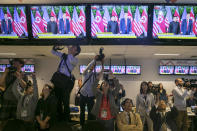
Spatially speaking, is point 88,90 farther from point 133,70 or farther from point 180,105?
point 133,70

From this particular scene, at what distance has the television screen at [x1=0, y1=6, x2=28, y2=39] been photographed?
162 cm

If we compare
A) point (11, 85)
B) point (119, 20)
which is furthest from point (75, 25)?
point (11, 85)

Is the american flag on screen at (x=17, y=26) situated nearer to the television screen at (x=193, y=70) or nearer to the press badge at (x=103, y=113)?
the press badge at (x=103, y=113)

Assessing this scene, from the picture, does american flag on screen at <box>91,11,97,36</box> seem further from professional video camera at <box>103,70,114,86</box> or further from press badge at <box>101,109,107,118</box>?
press badge at <box>101,109,107,118</box>

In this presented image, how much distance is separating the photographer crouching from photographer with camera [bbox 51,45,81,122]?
1.23 ft

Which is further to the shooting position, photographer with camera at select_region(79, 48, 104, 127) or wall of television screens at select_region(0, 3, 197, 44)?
wall of television screens at select_region(0, 3, 197, 44)

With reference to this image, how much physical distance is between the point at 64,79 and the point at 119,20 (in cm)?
94

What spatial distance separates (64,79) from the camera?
1289 millimetres

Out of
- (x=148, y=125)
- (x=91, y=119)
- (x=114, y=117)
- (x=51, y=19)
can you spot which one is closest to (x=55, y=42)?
(x=51, y=19)

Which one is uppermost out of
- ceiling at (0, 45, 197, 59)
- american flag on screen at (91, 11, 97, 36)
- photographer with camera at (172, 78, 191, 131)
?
american flag on screen at (91, 11, 97, 36)

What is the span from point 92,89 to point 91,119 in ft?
1.26

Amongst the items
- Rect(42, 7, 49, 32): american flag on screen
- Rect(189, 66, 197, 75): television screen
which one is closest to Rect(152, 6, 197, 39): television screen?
Rect(42, 7, 49, 32): american flag on screen

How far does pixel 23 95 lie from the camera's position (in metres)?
1.44

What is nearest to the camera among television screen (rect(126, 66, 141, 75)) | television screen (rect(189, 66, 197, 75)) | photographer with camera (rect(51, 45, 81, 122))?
photographer with camera (rect(51, 45, 81, 122))
